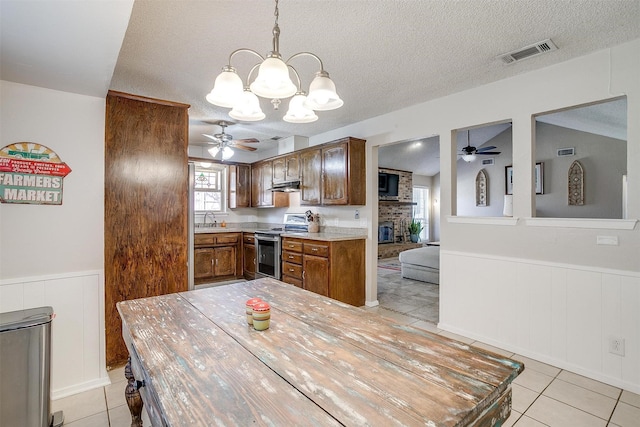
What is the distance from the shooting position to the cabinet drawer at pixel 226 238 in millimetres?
5520

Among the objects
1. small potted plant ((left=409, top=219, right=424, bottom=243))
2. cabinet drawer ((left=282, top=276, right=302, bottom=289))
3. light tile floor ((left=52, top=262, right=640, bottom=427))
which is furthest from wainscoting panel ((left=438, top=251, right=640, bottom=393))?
small potted plant ((left=409, top=219, right=424, bottom=243))

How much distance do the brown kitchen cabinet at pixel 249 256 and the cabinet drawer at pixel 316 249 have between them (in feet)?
5.21

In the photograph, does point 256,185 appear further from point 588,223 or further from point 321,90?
point 588,223

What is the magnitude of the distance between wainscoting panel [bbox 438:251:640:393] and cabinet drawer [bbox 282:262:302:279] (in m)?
1.87

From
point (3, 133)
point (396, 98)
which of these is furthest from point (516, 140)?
point (3, 133)

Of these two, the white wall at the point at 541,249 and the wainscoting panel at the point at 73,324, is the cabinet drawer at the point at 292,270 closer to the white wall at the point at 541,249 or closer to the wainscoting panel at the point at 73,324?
the white wall at the point at 541,249

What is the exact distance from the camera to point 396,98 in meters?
3.45

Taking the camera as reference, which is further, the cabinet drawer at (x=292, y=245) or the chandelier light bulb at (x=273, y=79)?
the cabinet drawer at (x=292, y=245)

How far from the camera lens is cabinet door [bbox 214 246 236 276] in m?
5.47

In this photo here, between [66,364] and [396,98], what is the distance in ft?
12.7

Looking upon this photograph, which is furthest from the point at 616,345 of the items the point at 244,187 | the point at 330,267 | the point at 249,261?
the point at 244,187

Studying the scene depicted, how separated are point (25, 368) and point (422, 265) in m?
5.34

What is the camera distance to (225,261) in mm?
5574

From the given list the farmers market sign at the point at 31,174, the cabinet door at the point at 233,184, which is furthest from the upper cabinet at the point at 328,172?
the farmers market sign at the point at 31,174
